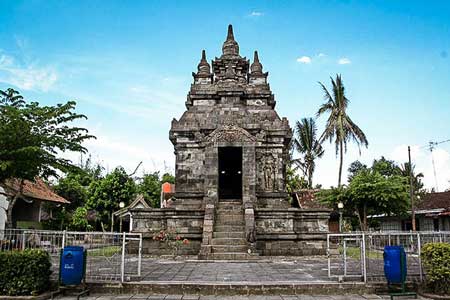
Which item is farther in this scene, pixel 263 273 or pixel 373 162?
pixel 373 162

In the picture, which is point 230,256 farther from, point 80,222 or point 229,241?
point 80,222

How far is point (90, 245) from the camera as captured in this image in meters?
9.30

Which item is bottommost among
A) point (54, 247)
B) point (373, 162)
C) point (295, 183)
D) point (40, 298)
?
point (40, 298)

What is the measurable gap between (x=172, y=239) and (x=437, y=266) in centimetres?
984

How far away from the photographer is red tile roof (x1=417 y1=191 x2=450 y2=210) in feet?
85.8

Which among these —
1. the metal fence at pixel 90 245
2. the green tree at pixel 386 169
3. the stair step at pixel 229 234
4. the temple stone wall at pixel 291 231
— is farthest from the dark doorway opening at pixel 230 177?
the green tree at pixel 386 169

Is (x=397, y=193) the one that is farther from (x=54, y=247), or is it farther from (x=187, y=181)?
(x=54, y=247)

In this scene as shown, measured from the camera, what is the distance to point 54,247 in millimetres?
9414

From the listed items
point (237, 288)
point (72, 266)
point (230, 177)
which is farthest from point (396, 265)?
point (230, 177)

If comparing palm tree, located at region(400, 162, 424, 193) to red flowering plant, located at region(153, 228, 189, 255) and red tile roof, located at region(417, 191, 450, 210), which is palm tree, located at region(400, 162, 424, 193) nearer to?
red tile roof, located at region(417, 191, 450, 210)

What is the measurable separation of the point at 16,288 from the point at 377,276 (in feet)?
25.2

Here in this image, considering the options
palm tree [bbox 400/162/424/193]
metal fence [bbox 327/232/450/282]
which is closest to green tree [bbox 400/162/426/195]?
palm tree [bbox 400/162/424/193]

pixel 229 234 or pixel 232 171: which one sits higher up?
pixel 232 171

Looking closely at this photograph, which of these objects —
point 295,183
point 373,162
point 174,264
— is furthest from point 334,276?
point 373,162
